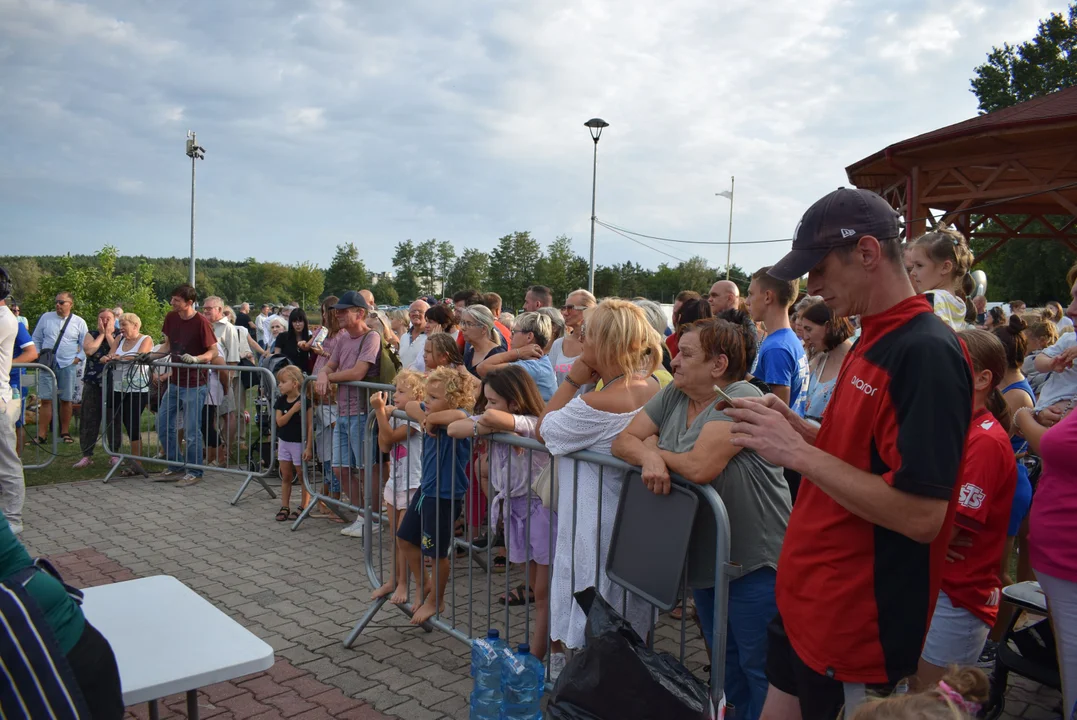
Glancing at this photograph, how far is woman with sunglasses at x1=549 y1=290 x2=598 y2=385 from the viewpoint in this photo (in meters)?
6.20

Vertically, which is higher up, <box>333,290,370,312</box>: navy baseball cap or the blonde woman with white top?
<box>333,290,370,312</box>: navy baseball cap

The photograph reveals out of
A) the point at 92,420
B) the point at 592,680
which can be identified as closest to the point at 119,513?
the point at 92,420

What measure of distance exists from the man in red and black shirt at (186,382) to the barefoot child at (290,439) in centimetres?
176

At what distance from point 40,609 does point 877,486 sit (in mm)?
2153

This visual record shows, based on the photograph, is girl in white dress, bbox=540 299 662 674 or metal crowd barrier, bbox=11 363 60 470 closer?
girl in white dress, bbox=540 299 662 674

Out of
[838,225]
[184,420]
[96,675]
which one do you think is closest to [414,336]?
[184,420]

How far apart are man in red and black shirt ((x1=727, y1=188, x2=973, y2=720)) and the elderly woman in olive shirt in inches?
26.0

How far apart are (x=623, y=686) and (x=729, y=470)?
3.03ft

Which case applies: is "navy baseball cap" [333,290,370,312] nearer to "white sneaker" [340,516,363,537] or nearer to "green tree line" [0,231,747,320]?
"white sneaker" [340,516,363,537]

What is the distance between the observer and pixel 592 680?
2.43m

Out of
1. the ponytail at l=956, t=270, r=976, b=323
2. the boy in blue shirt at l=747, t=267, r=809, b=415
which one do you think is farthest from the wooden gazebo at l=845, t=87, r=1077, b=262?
the boy in blue shirt at l=747, t=267, r=809, b=415

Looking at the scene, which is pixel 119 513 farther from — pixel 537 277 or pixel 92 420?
pixel 537 277

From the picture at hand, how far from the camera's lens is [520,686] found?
11.0 ft

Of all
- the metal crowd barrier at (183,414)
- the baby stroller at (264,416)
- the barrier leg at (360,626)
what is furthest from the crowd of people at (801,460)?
the metal crowd barrier at (183,414)
